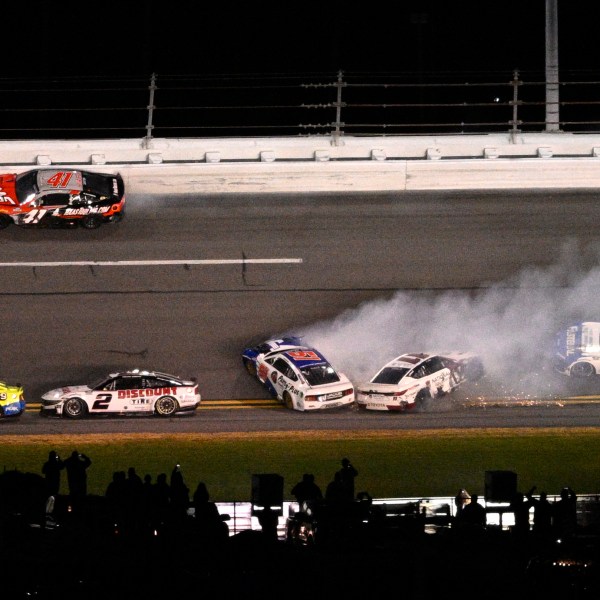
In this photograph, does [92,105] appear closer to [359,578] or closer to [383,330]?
[383,330]

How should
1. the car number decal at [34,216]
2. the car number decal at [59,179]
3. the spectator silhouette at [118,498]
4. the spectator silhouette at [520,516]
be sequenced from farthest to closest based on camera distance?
the car number decal at [34,216]
the car number decal at [59,179]
the spectator silhouette at [118,498]
the spectator silhouette at [520,516]

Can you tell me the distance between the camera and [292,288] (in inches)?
1028

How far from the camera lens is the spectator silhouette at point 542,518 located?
38.0 ft

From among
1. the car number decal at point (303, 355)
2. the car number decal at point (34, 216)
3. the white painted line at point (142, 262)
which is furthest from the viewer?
the car number decal at point (34, 216)

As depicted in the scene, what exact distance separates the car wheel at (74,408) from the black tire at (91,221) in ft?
16.8

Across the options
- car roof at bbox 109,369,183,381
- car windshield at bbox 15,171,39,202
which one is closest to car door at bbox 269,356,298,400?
car roof at bbox 109,369,183,381

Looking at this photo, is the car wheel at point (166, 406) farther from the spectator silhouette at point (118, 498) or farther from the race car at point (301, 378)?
the spectator silhouette at point (118, 498)

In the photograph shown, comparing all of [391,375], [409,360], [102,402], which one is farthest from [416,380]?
[102,402]

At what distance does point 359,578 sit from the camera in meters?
10.1

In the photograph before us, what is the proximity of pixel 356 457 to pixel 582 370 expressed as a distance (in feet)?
19.1

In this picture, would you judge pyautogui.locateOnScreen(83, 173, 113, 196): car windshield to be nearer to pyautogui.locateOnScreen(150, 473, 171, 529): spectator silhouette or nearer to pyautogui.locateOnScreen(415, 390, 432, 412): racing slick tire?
pyautogui.locateOnScreen(415, 390, 432, 412): racing slick tire

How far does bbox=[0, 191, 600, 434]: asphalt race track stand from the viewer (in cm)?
2431

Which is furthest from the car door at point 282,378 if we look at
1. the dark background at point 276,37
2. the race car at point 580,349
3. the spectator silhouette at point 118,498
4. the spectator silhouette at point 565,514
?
the dark background at point 276,37

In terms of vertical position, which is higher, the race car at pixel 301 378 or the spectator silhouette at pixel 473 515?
the race car at pixel 301 378
